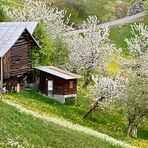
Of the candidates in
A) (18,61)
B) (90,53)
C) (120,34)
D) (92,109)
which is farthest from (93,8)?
(92,109)

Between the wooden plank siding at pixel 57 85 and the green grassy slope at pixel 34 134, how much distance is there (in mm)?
25313

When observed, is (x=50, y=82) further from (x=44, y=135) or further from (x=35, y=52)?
(x=44, y=135)

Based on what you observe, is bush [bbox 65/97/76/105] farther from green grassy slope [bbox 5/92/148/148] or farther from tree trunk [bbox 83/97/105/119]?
tree trunk [bbox 83/97/105/119]

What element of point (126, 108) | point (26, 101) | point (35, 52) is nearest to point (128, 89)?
point (126, 108)

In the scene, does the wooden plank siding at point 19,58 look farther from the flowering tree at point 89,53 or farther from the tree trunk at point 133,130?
the tree trunk at point 133,130

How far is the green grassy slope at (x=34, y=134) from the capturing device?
2797cm

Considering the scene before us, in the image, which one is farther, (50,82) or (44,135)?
(50,82)

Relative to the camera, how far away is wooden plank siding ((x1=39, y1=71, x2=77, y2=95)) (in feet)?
206

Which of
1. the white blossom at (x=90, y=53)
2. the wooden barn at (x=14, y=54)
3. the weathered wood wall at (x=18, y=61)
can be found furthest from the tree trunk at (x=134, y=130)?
the white blossom at (x=90, y=53)

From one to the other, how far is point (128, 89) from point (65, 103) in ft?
34.4

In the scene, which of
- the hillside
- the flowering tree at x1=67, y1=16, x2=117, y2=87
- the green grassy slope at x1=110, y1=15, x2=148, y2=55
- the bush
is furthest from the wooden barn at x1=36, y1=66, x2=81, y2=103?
the hillside

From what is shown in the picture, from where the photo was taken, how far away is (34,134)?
3111 centimetres

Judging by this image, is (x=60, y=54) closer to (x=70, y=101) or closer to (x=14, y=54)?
(x=70, y=101)

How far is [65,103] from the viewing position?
61812 mm
